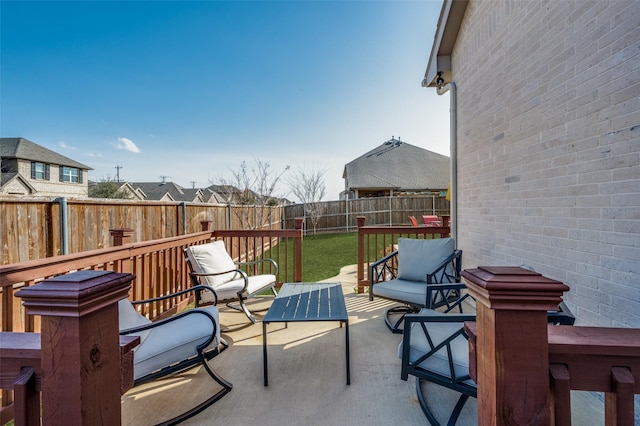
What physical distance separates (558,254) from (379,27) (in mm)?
5763

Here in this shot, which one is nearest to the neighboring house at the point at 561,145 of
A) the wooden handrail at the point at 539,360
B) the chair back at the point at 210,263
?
the wooden handrail at the point at 539,360

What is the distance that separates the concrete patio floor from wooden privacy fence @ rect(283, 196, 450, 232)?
40.8 ft

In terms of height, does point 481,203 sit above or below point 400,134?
below

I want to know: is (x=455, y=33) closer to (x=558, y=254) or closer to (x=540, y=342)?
(x=558, y=254)

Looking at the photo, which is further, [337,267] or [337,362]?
[337,267]

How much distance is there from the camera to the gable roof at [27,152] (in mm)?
16984

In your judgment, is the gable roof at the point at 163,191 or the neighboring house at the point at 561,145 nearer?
the neighboring house at the point at 561,145

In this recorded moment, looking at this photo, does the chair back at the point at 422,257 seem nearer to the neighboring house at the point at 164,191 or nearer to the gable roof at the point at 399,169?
the gable roof at the point at 399,169

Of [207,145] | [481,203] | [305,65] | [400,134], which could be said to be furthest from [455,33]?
[400,134]

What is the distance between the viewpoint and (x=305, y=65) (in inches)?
328

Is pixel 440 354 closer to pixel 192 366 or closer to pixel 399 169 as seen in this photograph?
pixel 192 366

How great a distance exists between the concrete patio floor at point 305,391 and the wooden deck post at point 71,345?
1434mm

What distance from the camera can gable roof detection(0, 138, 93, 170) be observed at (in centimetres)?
1698

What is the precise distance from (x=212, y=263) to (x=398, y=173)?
17819mm
